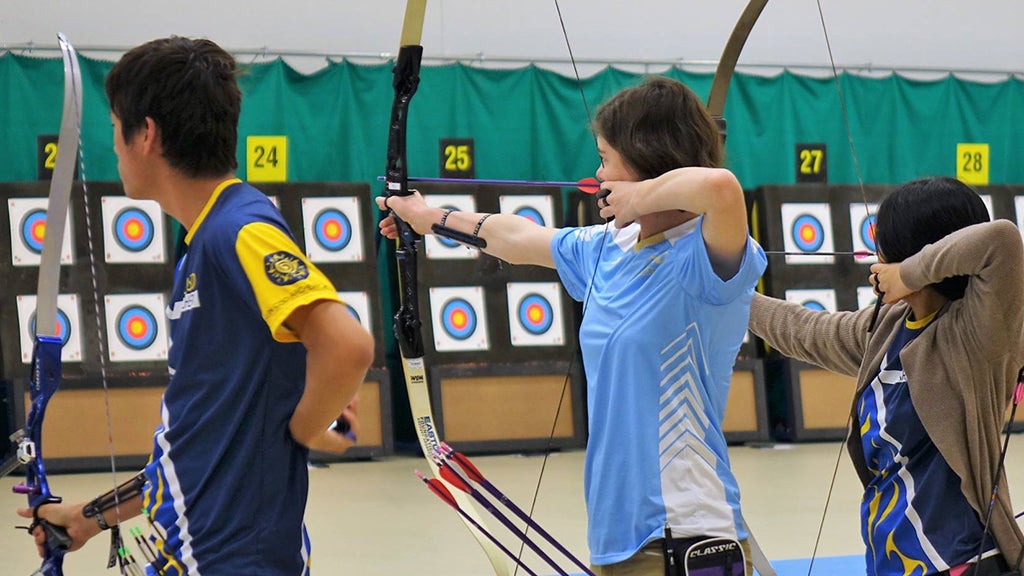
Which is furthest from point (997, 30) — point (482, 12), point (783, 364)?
point (482, 12)

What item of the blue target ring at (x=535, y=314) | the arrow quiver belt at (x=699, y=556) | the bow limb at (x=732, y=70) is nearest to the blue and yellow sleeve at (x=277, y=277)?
the arrow quiver belt at (x=699, y=556)

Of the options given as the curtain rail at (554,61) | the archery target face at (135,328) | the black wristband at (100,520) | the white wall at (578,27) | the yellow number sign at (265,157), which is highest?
the white wall at (578,27)

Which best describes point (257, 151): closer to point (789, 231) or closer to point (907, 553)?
point (789, 231)

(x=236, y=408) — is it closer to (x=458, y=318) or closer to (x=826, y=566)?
(x=826, y=566)

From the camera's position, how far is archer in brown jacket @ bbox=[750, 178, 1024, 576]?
1544 millimetres

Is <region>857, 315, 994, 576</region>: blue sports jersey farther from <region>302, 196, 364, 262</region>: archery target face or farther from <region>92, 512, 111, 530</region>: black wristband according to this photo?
<region>302, 196, 364, 262</region>: archery target face

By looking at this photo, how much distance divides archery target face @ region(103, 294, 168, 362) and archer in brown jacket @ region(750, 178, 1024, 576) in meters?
4.05

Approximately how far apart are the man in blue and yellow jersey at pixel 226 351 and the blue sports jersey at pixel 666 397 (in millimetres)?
327

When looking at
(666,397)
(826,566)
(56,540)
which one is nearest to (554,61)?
(826,566)

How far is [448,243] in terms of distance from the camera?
5.74 meters

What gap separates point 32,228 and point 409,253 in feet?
12.2

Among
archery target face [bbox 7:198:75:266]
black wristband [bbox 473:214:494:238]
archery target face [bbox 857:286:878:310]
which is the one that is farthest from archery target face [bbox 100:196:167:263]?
black wristband [bbox 473:214:494:238]

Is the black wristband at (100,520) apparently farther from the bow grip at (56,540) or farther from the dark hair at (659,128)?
the dark hair at (659,128)

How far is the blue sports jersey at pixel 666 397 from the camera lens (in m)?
1.32
